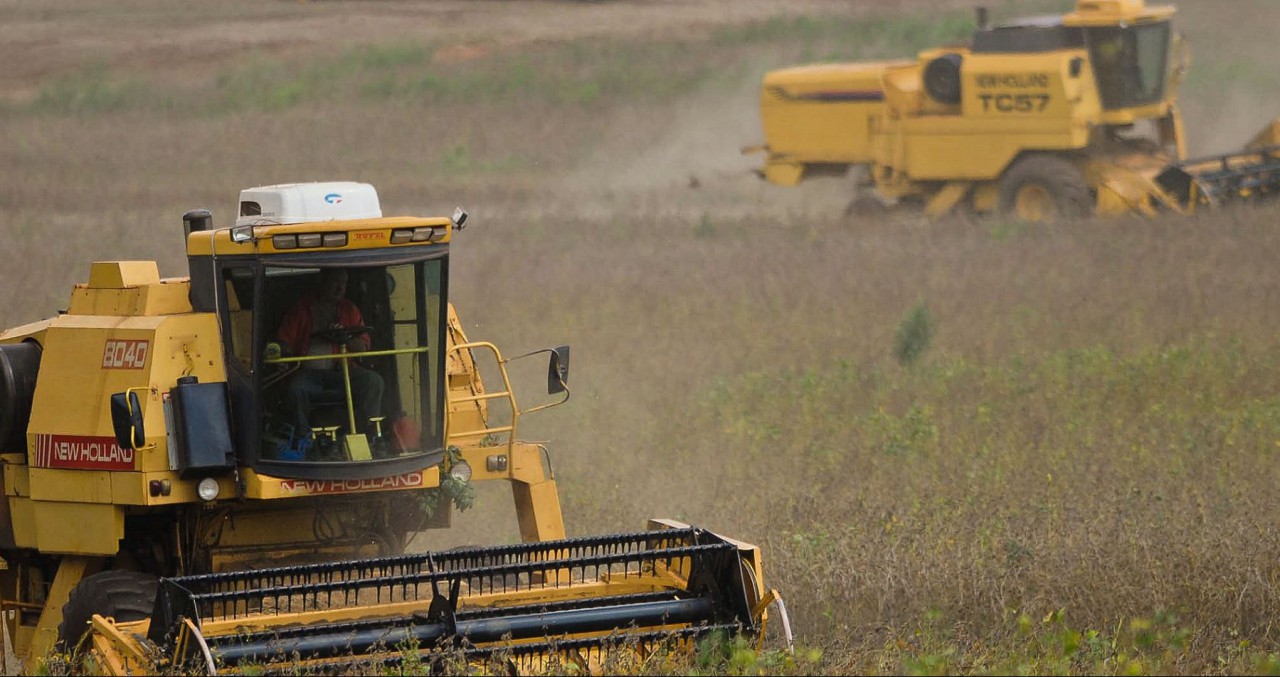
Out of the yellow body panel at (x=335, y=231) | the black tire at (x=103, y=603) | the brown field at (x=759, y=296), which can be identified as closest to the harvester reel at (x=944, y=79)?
the brown field at (x=759, y=296)

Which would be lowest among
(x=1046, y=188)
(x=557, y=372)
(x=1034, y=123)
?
(x=1046, y=188)

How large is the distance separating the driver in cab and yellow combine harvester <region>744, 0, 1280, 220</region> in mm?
16477

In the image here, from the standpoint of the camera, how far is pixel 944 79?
25.2 meters

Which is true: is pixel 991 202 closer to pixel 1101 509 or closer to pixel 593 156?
pixel 593 156

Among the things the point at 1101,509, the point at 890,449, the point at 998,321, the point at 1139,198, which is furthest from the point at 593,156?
the point at 1101,509

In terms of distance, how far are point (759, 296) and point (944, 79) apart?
23.1 ft

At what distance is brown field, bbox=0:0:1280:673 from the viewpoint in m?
9.31

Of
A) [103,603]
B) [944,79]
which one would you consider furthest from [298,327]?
[944,79]

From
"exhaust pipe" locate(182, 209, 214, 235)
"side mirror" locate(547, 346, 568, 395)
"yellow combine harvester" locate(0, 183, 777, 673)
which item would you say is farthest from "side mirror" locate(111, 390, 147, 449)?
"side mirror" locate(547, 346, 568, 395)

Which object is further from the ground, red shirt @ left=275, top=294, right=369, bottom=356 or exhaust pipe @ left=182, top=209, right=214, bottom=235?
exhaust pipe @ left=182, top=209, right=214, bottom=235

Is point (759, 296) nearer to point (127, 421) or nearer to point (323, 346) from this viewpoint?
point (323, 346)

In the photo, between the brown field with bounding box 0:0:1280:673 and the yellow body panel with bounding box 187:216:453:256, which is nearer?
the yellow body panel with bounding box 187:216:453:256

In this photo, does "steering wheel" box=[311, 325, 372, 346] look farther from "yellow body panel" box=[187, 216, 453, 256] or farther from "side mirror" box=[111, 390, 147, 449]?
"side mirror" box=[111, 390, 147, 449]

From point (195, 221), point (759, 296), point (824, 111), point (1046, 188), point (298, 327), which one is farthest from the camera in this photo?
point (824, 111)
